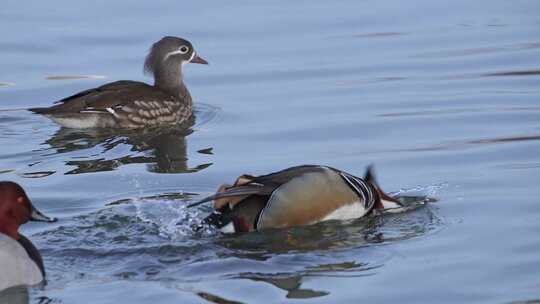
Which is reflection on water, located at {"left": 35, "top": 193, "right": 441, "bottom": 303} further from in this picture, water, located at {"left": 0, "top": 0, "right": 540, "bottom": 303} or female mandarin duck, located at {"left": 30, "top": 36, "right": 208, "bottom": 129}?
female mandarin duck, located at {"left": 30, "top": 36, "right": 208, "bottom": 129}

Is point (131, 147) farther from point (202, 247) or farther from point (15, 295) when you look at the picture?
point (15, 295)

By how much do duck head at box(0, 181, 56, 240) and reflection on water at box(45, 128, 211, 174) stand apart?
9.04 feet

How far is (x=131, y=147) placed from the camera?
1384 centimetres

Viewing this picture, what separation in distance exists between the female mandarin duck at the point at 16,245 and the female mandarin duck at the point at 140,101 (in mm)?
4545

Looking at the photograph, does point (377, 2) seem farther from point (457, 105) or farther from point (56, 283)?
point (56, 283)

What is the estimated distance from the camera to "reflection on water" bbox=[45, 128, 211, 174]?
1277 cm

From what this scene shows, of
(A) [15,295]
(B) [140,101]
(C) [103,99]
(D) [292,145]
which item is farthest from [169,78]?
(A) [15,295]

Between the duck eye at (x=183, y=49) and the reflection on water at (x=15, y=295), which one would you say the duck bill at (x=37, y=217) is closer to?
the reflection on water at (x=15, y=295)

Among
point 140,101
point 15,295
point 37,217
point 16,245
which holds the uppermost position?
point 140,101

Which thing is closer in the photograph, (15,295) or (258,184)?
(15,295)

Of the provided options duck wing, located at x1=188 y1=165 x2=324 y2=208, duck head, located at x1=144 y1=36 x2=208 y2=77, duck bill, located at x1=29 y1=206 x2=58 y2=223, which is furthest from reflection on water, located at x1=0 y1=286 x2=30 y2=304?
duck head, located at x1=144 y1=36 x2=208 y2=77

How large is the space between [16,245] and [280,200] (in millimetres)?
2137

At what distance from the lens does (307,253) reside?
9.89 m

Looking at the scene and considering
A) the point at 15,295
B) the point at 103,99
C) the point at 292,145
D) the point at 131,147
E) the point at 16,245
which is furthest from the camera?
the point at 103,99
